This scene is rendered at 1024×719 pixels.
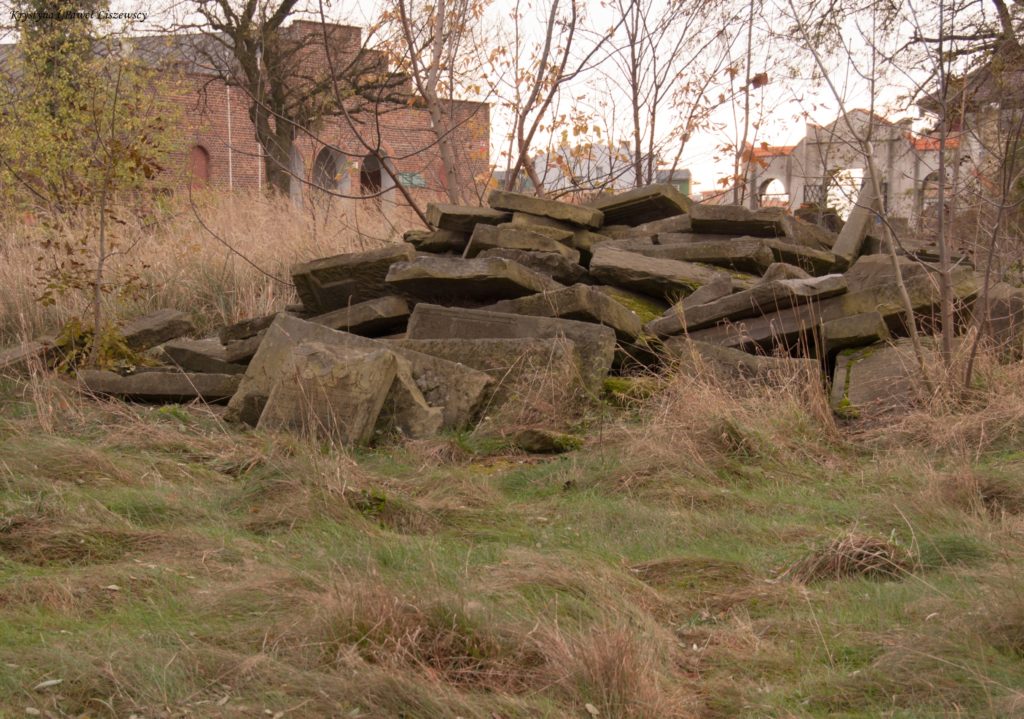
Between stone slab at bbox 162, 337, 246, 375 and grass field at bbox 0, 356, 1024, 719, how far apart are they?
1.51m

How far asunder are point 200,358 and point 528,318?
2676 mm

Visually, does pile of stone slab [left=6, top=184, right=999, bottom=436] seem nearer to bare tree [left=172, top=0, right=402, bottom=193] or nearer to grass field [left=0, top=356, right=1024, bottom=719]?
grass field [left=0, top=356, right=1024, bottom=719]

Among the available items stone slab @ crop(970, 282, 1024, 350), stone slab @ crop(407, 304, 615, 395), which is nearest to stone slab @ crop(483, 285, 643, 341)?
stone slab @ crop(407, 304, 615, 395)

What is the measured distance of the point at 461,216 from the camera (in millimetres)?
9922

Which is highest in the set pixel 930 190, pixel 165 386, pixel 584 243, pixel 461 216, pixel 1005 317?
pixel 930 190

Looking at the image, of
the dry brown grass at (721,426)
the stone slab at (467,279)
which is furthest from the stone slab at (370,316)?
the dry brown grass at (721,426)

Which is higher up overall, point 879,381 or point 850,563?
point 879,381

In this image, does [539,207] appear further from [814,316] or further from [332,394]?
[332,394]

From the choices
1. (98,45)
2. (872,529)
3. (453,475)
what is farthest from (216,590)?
(98,45)

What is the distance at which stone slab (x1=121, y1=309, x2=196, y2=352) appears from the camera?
9562 mm

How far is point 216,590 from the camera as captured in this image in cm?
383

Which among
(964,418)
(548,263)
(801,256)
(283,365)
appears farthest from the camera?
(801,256)

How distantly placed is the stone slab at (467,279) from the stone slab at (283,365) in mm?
1049

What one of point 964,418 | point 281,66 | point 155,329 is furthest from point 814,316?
point 281,66
